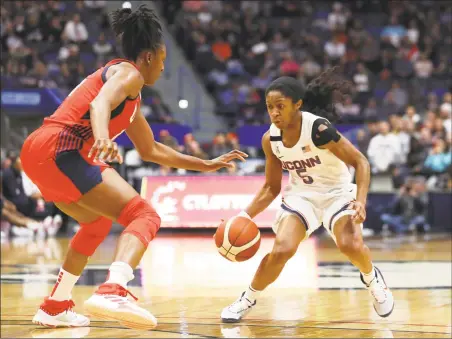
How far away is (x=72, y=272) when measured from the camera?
5.76 meters

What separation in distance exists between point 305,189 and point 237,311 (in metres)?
0.98

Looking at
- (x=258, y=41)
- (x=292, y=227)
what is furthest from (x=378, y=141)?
(x=292, y=227)

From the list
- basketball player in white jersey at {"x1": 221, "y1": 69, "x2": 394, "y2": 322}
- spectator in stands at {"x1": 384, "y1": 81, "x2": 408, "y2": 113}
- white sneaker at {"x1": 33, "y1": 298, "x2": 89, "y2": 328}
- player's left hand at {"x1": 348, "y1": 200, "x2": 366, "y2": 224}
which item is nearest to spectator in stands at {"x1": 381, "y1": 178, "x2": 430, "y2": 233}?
spectator in stands at {"x1": 384, "y1": 81, "x2": 408, "y2": 113}

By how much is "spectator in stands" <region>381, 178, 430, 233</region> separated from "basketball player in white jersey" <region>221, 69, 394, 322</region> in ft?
27.0

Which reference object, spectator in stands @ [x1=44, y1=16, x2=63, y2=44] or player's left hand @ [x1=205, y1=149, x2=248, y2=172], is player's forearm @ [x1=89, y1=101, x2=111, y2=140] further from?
spectator in stands @ [x1=44, y1=16, x2=63, y2=44]

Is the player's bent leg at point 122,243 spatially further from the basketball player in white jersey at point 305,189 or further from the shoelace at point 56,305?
the basketball player in white jersey at point 305,189

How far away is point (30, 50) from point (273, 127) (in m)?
12.4

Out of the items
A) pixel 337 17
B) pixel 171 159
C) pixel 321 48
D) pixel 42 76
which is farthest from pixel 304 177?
pixel 337 17

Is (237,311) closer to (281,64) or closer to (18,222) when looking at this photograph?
(18,222)

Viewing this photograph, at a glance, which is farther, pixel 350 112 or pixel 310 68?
pixel 310 68

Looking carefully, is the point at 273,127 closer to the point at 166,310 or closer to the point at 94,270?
the point at 166,310

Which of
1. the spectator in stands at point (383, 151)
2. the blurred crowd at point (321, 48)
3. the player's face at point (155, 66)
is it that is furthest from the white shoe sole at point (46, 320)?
the blurred crowd at point (321, 48)

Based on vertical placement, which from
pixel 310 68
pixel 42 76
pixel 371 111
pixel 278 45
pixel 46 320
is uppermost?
pixel 278 45

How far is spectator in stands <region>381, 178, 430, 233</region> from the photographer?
14516 mm
